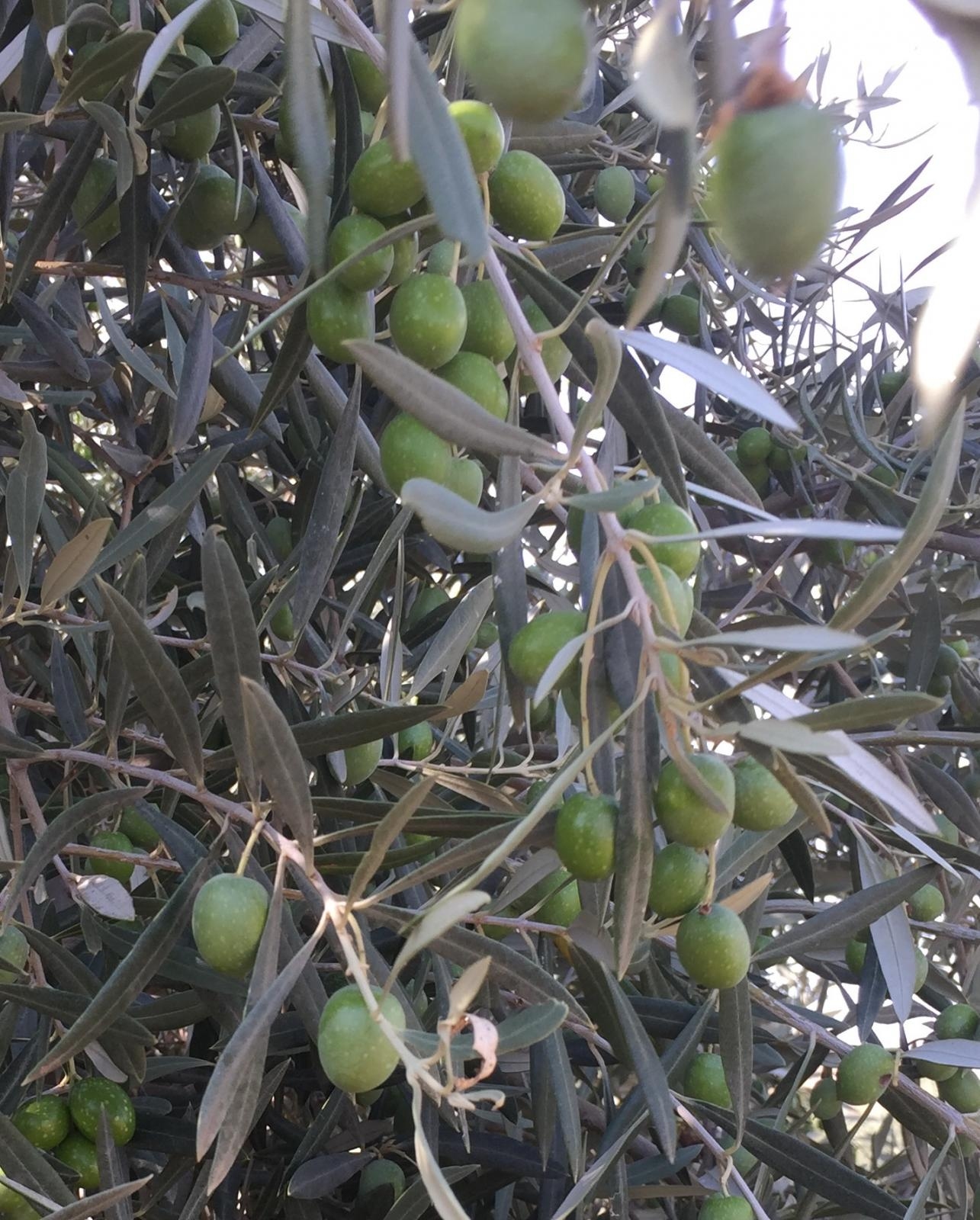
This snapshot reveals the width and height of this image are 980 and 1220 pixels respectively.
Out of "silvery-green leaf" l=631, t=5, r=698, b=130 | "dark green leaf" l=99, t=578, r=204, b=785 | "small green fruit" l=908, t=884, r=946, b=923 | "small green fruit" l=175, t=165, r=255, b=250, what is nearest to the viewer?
"silvery-green leaf" l=631, t=5, r=698, b=130

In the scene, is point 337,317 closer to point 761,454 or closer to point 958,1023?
point 958,1023

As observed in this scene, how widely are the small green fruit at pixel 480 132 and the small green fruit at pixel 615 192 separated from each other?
1.06 m

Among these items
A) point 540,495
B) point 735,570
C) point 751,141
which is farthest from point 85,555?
point 735,570

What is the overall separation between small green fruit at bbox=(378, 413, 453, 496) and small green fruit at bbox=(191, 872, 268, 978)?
33 centimetres

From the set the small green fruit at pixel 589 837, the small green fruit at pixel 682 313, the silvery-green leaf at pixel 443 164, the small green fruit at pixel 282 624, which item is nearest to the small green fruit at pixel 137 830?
the small green fruit at pixel 282 624

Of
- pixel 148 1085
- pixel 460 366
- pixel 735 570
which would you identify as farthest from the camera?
pixel 735 570

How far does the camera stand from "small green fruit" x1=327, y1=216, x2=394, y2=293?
2.69 feet

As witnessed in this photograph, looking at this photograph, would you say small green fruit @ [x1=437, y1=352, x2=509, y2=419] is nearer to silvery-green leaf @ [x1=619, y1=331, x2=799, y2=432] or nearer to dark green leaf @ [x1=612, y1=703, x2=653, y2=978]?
silvery-green leaf @ [x1=619, y1=331, x2=799, y2=432]

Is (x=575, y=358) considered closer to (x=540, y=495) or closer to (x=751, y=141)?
(x=540, y=495)

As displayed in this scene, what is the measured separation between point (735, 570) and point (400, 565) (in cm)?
177

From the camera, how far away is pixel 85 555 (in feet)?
4.01

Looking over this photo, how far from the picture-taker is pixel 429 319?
0.80m

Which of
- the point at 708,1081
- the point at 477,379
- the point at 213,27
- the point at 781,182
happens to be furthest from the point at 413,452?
the point at 708,1081

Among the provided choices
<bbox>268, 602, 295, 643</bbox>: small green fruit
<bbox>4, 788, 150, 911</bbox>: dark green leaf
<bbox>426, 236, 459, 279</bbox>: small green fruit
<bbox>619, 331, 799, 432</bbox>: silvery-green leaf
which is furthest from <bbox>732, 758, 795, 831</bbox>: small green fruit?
<bbox>268, 602, 295, 643</bbox>: small green fruit
